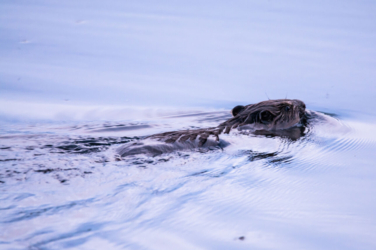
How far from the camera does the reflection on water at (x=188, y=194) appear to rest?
10.7 ft

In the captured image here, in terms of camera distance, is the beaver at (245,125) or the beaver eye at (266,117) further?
the beaver eye at (266,117)

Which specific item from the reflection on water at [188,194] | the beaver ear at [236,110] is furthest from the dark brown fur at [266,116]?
the reflection on water at [188,194]

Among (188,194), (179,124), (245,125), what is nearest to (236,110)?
(245,125)

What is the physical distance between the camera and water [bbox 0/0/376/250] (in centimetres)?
343

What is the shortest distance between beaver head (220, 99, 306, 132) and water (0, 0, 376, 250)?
354 mm

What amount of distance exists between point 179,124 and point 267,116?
1.15 metres

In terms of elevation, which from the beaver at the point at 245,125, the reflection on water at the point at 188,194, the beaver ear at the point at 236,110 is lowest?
the reflection on water at the point at 188,194

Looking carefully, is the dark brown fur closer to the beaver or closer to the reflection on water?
the beaver

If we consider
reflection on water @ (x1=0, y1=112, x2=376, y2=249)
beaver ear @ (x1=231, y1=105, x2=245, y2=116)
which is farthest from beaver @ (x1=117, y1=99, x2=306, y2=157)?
reflection on water @ (x1=0, y1=112, x2=376, y2=249)

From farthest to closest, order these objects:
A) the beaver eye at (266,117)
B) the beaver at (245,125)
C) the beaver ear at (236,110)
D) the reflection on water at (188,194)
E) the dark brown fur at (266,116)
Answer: the beaver ear at (236,110) < the beaver eye at (266,117) < the dark brown fur at (266,116) < the beaver at (245,125) < the reflection on water at (188,194)

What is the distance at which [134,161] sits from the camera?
15.3ft

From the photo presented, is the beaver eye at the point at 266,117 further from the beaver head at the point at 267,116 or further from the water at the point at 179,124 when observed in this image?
the water at the point at 179,124

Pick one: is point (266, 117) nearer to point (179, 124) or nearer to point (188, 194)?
point (179, 124)

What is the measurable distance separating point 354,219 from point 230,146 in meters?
1.86
